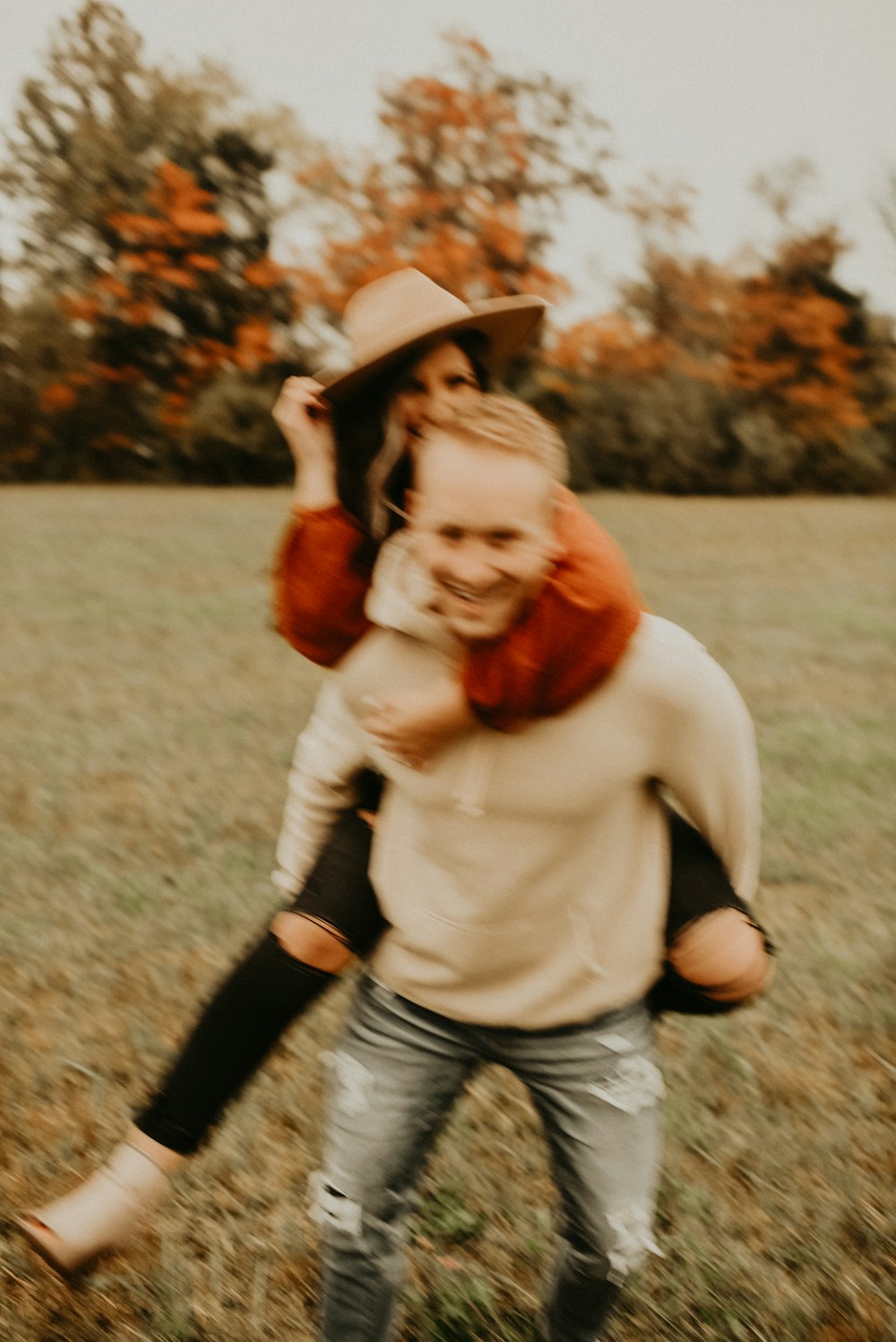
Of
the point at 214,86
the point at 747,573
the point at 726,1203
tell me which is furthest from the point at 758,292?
the point at 726,1203

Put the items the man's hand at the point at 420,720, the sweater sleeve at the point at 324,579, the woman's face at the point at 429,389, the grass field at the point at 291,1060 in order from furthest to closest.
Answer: the grass field at the point at 291,1060 → the woman's face at the point at 429,389 → the sweater sleeve at the point at 324,579 → the man's hand at the point at 420,720

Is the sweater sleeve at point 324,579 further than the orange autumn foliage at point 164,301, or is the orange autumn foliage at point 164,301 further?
the orange autumn foliage at point 164,301

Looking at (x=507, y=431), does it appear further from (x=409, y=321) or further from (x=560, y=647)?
(x=409, y=321)

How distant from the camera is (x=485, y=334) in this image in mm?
1601

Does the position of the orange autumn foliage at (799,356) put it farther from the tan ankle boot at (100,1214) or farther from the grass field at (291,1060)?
the tan ankle boot at (100,1214)

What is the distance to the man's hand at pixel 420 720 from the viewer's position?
127cm

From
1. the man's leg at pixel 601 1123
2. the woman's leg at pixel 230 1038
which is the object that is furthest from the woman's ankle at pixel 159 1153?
the man's leg at pixel 601 1123

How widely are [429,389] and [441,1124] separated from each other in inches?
38.4

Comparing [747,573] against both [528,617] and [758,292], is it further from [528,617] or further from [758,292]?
[758,292]

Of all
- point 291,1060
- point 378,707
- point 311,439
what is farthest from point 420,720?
point 291,1060

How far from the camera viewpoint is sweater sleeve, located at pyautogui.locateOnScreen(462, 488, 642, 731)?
121cm

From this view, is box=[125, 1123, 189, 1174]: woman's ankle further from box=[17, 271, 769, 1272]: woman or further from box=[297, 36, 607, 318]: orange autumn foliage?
Result: box=[297, 36, 607, 318]: orange autumn foliage

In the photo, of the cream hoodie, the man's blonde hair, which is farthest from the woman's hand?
the man's blonde hair

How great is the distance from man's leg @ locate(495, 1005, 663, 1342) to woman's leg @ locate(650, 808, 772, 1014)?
3.7 inches
